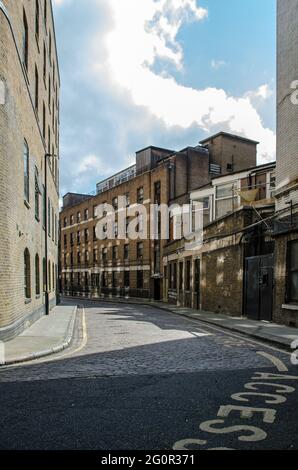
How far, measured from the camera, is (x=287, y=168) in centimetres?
1423

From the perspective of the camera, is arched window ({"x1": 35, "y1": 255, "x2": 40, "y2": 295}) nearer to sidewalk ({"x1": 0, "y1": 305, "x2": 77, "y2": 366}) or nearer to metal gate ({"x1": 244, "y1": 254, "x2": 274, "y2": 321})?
sidewalk ({"x1": 0, "y1": 305, "x2": 77, "y2": 366})

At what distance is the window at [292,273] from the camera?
43.4 ft

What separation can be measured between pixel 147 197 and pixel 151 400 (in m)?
35.4

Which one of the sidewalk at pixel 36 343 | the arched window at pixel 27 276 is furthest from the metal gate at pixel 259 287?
the arched window at pixel 27 276

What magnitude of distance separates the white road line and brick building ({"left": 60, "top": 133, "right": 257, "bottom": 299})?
80.7 feet

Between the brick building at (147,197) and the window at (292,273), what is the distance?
759 inches

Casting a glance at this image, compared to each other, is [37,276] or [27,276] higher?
[27,276]

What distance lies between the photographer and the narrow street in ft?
13.0

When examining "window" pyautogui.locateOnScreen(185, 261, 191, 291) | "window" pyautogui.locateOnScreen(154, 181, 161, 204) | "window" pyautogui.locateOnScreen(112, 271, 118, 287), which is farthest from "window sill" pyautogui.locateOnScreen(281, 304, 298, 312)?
"window" pyautogui.locateOnScreen(112, 271, 118, 287)

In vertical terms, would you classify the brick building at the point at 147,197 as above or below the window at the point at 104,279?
above

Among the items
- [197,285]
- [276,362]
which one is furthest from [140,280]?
[276,362]

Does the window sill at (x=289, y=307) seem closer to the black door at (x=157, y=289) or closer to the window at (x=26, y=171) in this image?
the window at (x=26, y=171)

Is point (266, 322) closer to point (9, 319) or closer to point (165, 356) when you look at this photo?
point (165, 356)

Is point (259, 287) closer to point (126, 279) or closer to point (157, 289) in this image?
point (157, 289)
